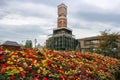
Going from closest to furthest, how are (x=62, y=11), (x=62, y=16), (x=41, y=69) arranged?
(x=41, y=69) < (x=62, y=16) < (x=62, y=11)

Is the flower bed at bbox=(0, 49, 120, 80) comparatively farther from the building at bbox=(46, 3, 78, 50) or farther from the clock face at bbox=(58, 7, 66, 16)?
the clock face at bbox=(58, 7, 66, 16)

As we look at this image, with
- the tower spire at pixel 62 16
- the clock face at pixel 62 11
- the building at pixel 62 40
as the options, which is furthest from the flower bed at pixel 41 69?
the clock face at pixel 62 11

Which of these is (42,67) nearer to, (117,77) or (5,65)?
(5,65)

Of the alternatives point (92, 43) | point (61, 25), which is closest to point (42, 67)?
point (92, 43)

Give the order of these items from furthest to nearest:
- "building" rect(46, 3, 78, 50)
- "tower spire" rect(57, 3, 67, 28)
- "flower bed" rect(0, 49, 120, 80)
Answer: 1. "tower spire" rect(57, 3, 67, 28)
2. "building" rect(46, 3, 78, 50)
3. "flower bed" rect(0, 49, 120, 80)

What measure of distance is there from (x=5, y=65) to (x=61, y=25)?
2565 inches

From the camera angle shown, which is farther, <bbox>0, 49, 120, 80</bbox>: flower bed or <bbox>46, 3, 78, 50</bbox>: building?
<bbox>46, 3, 78, 50</bbox>: building

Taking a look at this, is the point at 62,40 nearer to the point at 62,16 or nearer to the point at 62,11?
the point at 62,16

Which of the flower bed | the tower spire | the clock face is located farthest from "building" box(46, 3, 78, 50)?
the flower bed

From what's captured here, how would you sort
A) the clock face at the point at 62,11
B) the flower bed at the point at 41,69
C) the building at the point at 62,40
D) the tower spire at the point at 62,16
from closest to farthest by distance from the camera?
the flower bed at the point at 41,69 → the building at the point at 62,40 → the tower spire at the point at 62,16 → the clock face at the point at 62,11

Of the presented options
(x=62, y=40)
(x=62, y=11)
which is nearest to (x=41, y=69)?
(x=62, y=40)

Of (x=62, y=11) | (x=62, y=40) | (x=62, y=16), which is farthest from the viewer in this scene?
(x=62, y=11)

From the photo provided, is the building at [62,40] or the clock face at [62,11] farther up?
the clock face at [62,11]

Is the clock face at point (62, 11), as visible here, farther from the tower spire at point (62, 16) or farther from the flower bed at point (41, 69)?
the flower bed at point (41, 69)
